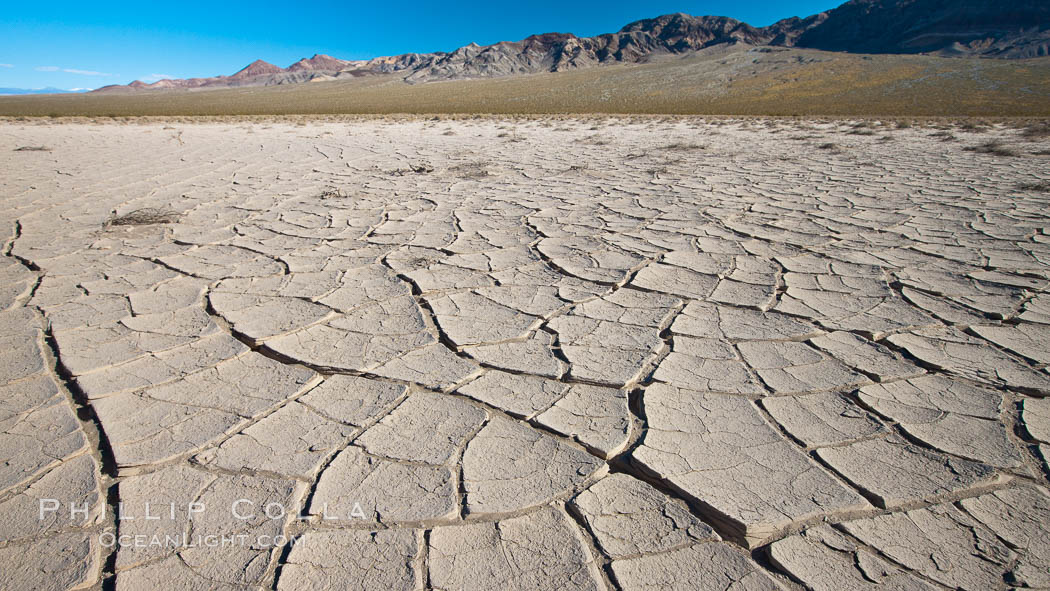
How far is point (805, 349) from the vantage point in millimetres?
2043

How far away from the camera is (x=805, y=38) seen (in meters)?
85.8

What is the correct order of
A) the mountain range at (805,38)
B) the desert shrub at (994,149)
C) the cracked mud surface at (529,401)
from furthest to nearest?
the mountain range at (805,38) → the desert shrub at (994,149) → the cracked mud surface at (529,401)

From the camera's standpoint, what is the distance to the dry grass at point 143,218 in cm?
385

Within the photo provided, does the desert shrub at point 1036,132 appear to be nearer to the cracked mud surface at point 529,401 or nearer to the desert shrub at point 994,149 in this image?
the desert shrub at point 994,149

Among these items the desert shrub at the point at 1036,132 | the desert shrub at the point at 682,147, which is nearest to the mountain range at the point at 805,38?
the desert shrub at the point at 1036,132

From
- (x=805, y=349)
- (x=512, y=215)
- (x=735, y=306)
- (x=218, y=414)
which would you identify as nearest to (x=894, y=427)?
(x=805, y=349)

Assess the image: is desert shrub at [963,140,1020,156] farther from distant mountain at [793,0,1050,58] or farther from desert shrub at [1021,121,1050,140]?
distant mountain at [793,0,1050,58]

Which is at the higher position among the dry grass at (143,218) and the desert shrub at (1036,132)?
the dry grass at (143,218)

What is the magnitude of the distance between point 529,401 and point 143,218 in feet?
11.9

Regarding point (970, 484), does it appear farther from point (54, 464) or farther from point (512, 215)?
point (512, 215)

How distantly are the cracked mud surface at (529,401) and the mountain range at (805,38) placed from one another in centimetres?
7301

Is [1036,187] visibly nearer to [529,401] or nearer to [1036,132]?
[529,401]

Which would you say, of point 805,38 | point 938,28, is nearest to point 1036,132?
point 938,28

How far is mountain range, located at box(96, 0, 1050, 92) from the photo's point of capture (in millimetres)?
64500
